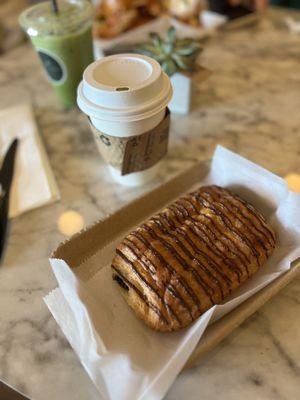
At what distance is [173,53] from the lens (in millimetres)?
858

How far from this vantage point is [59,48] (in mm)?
850

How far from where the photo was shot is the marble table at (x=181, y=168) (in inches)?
20.0

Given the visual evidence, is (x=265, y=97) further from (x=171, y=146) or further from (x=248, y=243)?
(x=248, y=243)

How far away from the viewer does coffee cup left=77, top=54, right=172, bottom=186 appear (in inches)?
24.0

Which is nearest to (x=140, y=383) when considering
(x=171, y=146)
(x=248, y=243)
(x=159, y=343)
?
(x=159, y=343)

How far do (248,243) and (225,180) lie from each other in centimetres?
16

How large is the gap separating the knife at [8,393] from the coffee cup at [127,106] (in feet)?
1.29

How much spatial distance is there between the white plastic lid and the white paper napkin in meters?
0.22

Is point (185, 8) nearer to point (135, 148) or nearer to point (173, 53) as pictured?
point (173, 53)

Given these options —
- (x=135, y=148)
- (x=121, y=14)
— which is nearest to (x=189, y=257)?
(x=135, y=148)

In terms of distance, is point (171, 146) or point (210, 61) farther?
point (210, 61)

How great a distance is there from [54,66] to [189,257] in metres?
0.59

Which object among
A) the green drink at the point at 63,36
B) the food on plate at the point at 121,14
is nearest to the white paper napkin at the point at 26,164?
the green drink at the point at 63,36

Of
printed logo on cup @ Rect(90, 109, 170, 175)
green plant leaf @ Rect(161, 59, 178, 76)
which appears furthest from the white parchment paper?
green plant leaf @ Rect(161, 59, 178, 76)
